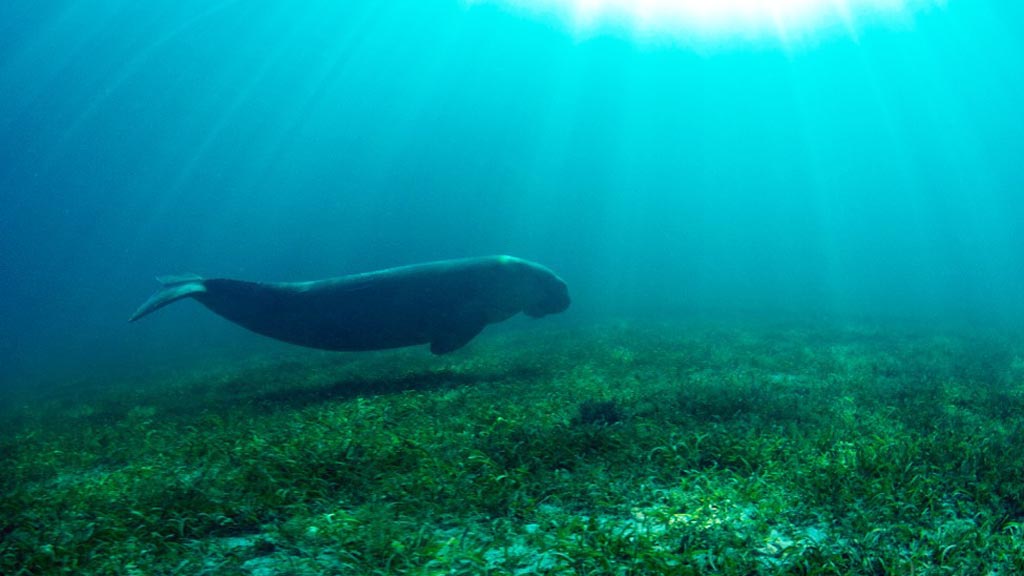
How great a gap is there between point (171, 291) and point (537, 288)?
6065mm

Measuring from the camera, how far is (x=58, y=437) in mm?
6762

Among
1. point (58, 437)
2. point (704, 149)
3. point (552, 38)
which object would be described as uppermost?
point (552, 38)

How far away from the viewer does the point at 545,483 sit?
12.0 ft

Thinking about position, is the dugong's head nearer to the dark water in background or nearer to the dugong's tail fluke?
the dugong's tail fluke

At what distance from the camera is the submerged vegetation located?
270 cm

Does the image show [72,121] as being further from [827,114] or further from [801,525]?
[827,114]

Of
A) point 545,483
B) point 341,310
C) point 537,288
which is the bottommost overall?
point 545,483

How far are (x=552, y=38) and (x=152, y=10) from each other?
67.4m

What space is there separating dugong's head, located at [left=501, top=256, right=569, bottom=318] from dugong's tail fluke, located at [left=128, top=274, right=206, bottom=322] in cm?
509

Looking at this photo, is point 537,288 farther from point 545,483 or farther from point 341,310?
point 545,483

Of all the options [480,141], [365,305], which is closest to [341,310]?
[365,305]

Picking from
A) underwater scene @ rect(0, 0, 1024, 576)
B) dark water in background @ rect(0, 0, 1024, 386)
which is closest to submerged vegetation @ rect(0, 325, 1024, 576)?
underwater scene @ rect(0, 0, 1024, 576)

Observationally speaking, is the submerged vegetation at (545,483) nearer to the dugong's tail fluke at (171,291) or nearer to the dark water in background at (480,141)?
the dugong's tail fluke at (171,291)

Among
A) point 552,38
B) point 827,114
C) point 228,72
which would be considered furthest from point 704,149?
point 228,72
